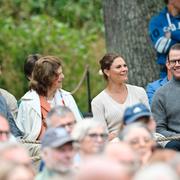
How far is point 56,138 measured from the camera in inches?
363

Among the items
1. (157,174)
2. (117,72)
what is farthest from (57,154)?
(117,72)

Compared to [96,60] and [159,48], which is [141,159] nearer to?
[159,48]

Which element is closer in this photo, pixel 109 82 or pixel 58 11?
pixel 109 82

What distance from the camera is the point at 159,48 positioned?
14648 mm

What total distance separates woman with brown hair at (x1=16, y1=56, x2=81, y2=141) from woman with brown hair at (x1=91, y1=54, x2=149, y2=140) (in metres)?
0.30

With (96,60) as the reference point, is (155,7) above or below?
above

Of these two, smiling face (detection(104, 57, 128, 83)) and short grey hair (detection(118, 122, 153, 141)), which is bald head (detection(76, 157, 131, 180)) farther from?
smiling face (detection(104, 57, 128, 83))

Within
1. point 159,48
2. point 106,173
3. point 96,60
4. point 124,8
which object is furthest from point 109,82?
point 96,60

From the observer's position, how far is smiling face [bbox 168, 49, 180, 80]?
13094 millimetres

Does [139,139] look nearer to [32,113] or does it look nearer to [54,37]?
[32,113]

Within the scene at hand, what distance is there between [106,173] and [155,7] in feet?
30.1

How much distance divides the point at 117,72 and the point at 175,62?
72 centimetres

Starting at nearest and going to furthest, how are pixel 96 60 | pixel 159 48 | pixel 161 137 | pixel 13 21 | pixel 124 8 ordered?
pixel 161 137, pixel 159 48, pixel 124 8, pixel 96 60, pixel 13 21

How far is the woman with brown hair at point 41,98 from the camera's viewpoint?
12734 mm
